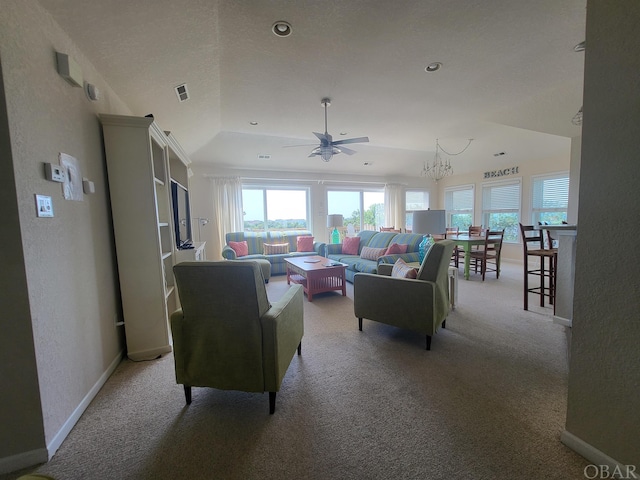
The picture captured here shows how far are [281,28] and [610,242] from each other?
2.45m

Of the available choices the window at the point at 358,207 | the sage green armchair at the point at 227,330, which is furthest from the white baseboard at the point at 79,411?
the window at the point at 358,207

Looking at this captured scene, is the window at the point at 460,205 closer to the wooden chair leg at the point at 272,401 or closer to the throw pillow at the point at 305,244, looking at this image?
the throw pillow at the point at 305,244

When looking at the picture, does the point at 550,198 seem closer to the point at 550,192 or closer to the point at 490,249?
the point at 550,192

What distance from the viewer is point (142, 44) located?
1.97 metres

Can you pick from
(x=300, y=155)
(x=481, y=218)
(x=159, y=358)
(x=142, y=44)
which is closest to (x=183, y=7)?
(x=142, y=44)

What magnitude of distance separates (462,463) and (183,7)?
3.12 meters

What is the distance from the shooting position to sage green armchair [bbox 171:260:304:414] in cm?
149

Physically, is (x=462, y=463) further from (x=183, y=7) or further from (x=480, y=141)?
(x=480, y=141)

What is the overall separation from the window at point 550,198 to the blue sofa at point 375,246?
3.45 meters

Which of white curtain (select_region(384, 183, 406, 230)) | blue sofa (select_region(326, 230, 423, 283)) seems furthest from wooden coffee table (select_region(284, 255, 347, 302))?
white curtain (select_region(384, 183, 406, 230))

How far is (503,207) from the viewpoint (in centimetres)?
648

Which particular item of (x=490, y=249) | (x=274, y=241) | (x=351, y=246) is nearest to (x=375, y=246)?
(x=351, y=246)

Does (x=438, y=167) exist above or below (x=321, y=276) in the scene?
above

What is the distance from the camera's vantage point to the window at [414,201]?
8.04m
